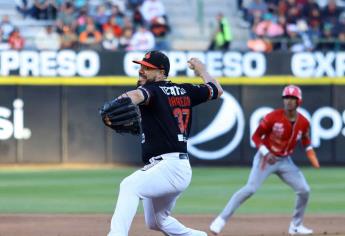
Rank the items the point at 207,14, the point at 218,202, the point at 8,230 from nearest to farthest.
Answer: the point at 8,230 → the point at 218,202 → the point at 207,14

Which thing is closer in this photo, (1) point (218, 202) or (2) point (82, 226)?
(2) point (82, 226)

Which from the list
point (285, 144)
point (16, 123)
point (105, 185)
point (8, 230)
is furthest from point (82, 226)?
point (16, 123)

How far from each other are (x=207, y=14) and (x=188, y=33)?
2.91ft

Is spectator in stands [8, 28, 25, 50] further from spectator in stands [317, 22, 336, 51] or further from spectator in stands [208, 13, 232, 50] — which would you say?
spectator in stands [317, 22, 336, 51]

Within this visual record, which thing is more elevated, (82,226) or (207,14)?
(207,14)

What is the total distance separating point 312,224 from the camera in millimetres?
12523

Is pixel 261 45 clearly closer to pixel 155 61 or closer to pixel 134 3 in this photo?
pixel 134 3

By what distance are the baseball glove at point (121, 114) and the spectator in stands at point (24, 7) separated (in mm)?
15281

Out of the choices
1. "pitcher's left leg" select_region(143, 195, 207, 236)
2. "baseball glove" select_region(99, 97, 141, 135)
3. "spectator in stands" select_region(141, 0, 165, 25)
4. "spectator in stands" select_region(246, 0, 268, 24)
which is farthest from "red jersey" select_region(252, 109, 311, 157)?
"spectator in stands" select_region(246, 0, 268, 24)

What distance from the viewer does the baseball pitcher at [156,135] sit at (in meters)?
7.84

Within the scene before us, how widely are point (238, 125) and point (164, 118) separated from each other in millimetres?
13387

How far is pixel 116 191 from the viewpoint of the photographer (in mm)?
16656

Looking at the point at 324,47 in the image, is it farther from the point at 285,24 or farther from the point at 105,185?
the point at 105,185

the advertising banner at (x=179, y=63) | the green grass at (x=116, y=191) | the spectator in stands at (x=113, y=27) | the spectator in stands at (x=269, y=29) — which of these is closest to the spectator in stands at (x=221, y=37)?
the advertising banner at (x=179, y=63)
